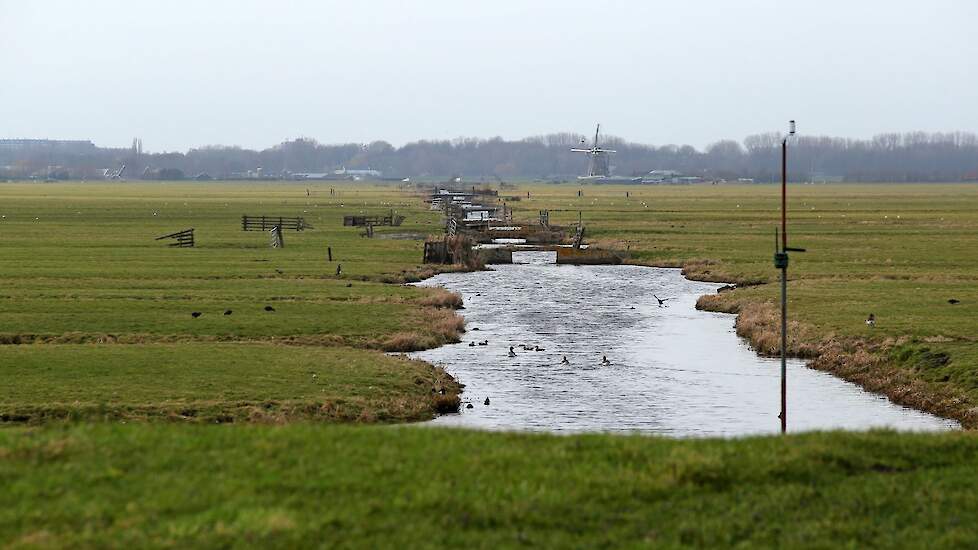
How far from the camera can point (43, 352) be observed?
3931cm

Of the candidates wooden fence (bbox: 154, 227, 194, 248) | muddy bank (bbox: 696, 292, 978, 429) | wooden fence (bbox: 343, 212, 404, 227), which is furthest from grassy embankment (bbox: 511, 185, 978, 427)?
wooden fence (bbox: 154, 227, 194, 248)

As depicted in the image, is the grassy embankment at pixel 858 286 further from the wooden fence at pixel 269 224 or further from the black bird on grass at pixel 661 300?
the wooden fence at pixel 269 224

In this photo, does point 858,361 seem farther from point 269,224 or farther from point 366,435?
point 269,224

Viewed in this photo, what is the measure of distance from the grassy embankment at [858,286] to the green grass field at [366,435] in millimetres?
221

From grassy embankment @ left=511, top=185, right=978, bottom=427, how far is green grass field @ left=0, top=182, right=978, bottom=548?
221 millimetres

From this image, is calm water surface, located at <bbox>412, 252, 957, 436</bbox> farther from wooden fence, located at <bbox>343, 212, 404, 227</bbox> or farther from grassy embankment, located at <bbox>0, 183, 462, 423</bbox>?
wooden fence, located at <bbox>343, 212, 404, 227</bbox>

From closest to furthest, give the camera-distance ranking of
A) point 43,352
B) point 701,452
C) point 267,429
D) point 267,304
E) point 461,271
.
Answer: point 701,452 < point 267,429 < point 43,352 < point 267,304 < point 461,271

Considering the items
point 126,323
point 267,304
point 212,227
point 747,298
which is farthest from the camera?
point 212,227

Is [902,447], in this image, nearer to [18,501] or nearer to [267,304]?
[18,501]

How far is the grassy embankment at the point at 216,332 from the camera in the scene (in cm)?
3275

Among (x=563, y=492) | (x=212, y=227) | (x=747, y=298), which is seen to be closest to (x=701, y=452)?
(x=563, y=492)

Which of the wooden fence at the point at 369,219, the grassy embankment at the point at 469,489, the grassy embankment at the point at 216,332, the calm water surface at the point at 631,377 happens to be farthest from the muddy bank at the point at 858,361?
the wooden fence at the point at 369,219

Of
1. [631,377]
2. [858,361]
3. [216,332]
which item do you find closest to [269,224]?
[216,332]

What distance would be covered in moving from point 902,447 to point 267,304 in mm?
40410
